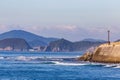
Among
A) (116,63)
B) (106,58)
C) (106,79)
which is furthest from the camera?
(106,58)

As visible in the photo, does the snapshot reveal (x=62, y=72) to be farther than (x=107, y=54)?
No

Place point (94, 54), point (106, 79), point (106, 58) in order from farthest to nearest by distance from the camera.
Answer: point (94, 54), point (106, 58), point (106, 79)

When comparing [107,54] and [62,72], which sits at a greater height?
[107,54]

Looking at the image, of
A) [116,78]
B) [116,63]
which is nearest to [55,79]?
[116,78]

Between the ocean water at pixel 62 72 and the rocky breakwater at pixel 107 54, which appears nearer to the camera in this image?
the ocean water at pixel 62 72

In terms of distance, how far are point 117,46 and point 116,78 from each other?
1652 inches

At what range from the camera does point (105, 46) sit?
384 ft

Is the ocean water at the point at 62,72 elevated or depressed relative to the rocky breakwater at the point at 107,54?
depressed

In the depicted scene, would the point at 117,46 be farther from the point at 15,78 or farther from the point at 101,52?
the point at 15,78

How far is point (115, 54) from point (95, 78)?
39.4 metres

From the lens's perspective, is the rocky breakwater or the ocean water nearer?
the ocean water

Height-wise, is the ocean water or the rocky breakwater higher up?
the rocky breakwater

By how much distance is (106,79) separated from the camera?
67.9m

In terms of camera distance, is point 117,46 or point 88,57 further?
point 88,57
